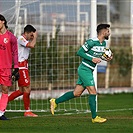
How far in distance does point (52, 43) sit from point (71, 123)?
6375 millimetres

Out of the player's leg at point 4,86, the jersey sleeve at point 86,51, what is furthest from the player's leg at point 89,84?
the player's leg at point 4,86

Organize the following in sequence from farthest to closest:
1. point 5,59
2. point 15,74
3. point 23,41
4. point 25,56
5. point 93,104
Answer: point 25,56 < point 23,41 < point 15,74 < point 5,59 < point 93,104

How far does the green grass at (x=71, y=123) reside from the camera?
39.4 ft

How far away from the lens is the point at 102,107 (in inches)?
701

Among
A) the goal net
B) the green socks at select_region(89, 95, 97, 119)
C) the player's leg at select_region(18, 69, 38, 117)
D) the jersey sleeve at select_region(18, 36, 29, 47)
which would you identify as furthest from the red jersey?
the goal net

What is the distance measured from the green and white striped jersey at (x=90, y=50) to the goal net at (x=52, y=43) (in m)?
2.92

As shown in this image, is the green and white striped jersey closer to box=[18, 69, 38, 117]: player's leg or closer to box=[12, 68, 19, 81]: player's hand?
box=[12, 68, 19, 81]: player's hand

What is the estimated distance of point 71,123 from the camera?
13227 mm

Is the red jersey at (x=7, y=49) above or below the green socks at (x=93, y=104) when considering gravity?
above

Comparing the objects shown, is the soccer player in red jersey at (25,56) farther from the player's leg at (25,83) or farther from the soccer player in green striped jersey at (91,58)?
the soccer player in green striped jersey at (91,58)

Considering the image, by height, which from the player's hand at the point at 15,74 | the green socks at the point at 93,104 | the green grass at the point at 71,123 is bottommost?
the green grass at the point at 71,123

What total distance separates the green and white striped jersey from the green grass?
107cm

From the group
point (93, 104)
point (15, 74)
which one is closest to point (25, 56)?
point (15, 74)

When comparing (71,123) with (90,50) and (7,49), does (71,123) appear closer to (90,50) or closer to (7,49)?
(90,50)
